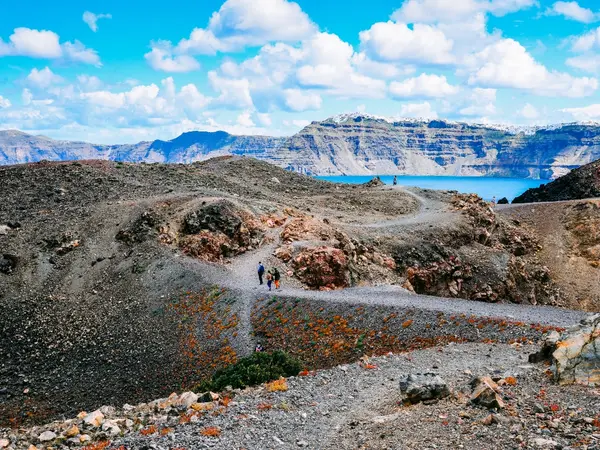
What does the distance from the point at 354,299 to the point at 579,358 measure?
50.6 ft

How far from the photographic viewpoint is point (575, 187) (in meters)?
74.5

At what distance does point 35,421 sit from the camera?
2398 centimetres

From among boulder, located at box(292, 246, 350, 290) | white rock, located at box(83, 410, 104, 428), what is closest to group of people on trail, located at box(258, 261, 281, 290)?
boulder, located at box(292, 246, 350, 290)

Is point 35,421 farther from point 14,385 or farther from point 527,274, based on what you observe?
point 527,274

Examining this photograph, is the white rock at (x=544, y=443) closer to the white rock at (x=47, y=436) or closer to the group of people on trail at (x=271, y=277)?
the white rock at (x=47, y=436)

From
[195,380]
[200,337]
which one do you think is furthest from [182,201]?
[195,380]

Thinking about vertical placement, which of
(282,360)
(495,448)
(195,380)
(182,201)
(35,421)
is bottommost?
(35,421)

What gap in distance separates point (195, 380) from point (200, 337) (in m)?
3.65

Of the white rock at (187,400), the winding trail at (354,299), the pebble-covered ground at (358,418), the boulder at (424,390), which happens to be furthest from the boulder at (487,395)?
the winding trail at (354,299)

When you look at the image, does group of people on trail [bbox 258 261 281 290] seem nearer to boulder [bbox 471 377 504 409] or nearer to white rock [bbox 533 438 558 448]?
boulder [bbox 471 377 504 409]

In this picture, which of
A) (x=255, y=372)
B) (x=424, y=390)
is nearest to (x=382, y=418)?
(x=424, y=390)

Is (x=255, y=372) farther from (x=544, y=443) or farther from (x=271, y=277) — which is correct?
(x=271, y=277)

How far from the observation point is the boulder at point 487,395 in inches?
499

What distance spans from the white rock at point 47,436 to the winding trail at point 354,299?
457 inches
